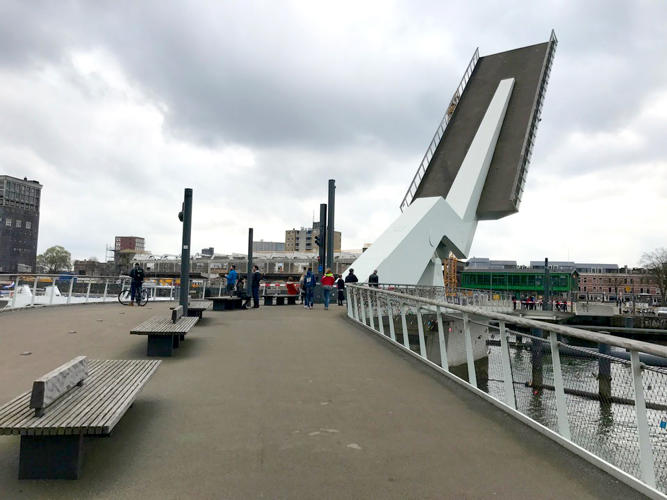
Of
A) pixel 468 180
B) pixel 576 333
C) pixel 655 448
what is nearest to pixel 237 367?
pixel 576 333

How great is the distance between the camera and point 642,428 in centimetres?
297

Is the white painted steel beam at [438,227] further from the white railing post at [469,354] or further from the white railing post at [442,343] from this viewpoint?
the white railing post at [469,354]

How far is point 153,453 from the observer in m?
3.34

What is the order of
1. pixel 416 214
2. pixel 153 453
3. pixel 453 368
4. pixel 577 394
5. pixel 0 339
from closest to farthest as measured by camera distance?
pixel 153 453 → pixel 577 394 → pixel 453 368 → pixel 0 339 → pixel 416 214

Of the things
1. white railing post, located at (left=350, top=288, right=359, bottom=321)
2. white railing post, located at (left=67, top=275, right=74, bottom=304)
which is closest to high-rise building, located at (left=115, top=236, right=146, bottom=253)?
white railing post, located at (left=67, top=275, right=74, bottom=304)

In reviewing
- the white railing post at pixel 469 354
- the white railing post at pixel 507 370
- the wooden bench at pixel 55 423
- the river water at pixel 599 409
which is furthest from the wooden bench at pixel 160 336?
the river water at pixel 599 409

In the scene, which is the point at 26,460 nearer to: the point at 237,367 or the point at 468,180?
the point at 237,367

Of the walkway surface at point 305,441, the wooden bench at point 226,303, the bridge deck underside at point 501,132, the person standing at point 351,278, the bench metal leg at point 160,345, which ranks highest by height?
the bridge deck underside at point 501,132

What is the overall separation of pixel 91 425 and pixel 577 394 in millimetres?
3355

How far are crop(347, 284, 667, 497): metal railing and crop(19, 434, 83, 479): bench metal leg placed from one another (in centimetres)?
332

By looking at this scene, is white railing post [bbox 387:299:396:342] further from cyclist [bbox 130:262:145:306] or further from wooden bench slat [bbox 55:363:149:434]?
cyclist [bbox 130:262:145:306]

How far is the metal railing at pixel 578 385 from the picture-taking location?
297cm

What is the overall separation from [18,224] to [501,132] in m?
82.1

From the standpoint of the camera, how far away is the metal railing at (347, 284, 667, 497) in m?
2.97
